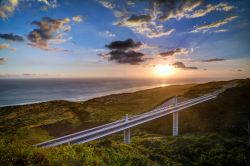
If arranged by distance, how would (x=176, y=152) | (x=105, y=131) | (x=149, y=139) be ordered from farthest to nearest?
(x=149, y=139)
(x=105, y=131)
(x=176, y=152)

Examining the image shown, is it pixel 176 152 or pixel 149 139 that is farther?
pixel 149 139

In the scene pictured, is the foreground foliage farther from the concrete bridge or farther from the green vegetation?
the concrete bridge

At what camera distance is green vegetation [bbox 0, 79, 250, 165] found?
10320 millimetres

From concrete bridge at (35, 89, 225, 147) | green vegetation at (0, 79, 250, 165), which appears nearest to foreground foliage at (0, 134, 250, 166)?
green vegetation at (0, 79, 250, 165)

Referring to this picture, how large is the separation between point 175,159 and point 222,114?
24769 mm

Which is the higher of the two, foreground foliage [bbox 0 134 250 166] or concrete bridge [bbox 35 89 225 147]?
concrete bridge [bbox 35 89 225 147]

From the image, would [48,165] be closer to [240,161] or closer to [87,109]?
[240,161]

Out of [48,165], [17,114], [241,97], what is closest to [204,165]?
[48,165]

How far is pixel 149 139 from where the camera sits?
94.9 ft

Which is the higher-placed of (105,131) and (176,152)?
(105,131)

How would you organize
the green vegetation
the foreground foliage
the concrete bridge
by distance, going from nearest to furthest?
1. the green vegetation
2. the foreground foliage
3. the concrete bridge

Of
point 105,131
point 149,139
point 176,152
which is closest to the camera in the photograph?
point 176,152

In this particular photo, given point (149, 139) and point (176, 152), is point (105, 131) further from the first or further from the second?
point (149, 139)

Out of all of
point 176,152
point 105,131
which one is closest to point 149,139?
point 176,152
